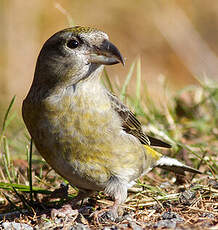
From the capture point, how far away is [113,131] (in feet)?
14.3

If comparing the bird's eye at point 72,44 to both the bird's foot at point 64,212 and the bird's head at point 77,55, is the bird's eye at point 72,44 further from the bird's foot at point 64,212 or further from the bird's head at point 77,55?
the bird's foot at point 64,212

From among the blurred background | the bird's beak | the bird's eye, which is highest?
the bird's eye

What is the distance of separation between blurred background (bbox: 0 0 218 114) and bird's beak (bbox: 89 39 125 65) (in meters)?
5.28

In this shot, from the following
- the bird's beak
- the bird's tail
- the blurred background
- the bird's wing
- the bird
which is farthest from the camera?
the blurred background

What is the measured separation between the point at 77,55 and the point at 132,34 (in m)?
10.3

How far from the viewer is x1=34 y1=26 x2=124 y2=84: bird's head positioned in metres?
4.05

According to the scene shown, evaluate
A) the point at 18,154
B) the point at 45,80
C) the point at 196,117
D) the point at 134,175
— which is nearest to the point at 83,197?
the point at 134,175

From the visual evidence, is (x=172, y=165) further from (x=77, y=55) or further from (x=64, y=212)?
(x=77, y=55)

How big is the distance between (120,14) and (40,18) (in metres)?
2.83

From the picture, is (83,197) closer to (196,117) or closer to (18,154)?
(18,154)

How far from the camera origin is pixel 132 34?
14.2 meters

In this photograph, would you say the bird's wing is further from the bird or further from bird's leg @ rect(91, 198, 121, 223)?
bird's leg @ rect(91, 198, 121, 223)

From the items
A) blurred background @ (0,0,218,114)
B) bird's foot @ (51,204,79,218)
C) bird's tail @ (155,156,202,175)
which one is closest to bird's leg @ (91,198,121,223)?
bird's foot @ (51,204,79,218)

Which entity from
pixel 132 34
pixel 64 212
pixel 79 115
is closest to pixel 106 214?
pixel 64 212
